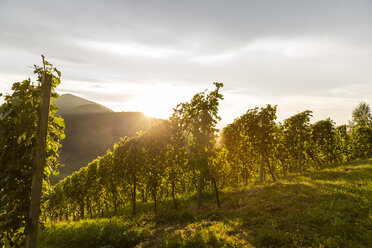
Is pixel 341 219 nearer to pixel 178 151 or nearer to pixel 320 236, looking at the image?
pixel 320 236

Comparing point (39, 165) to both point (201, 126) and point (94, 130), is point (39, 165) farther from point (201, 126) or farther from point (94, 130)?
point (94, 130)

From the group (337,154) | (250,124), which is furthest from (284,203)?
(337,154)

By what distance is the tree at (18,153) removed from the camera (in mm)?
4184

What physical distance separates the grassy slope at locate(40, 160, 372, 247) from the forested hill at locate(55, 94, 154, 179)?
136m

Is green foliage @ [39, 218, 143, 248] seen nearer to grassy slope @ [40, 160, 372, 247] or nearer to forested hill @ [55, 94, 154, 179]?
grassy slope @ [40, 160, 372, 247]

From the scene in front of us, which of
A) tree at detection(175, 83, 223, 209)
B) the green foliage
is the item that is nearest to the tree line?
tree at detection(175, 83, 223, 209)

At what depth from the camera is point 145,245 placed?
8.51 metres

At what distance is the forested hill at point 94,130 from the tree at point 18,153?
Answer: 141750 millimetres

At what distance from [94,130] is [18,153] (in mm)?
171126

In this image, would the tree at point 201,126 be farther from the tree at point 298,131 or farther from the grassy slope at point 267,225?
the tree at point 298,131

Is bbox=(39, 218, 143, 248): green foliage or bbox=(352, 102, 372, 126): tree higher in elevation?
bbox=(352, 102, 372, 126): tree

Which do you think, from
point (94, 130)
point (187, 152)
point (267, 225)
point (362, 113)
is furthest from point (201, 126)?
point (94, 130)

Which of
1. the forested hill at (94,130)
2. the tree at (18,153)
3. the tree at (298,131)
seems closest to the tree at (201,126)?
the tree at (18,153)

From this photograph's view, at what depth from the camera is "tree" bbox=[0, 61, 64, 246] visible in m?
4.18
